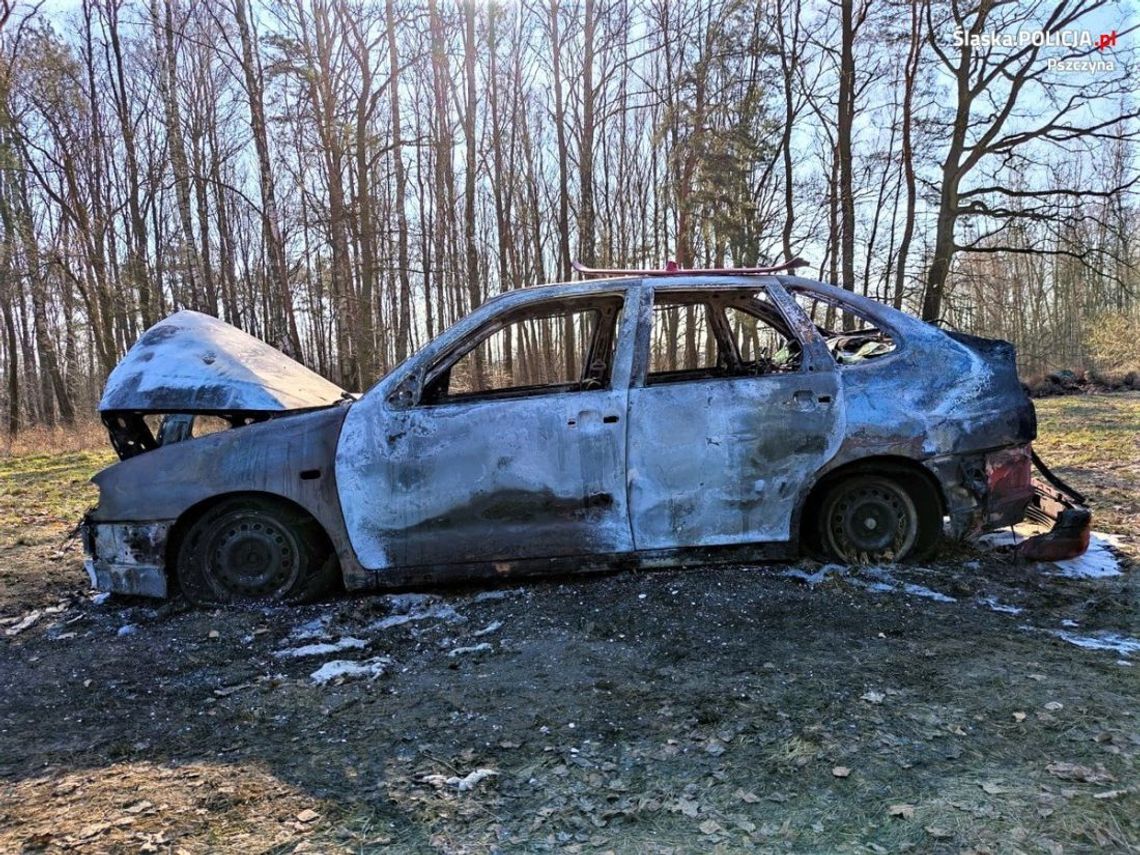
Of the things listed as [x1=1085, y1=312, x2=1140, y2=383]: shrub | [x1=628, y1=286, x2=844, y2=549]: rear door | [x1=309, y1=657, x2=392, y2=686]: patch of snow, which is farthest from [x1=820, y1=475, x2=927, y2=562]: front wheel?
[x1=1085, y1=312, x2=1140, y2=383]: shrub

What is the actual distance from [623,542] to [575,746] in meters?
1.64

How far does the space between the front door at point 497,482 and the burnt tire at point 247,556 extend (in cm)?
40

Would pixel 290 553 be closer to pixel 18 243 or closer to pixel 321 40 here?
pixel 321 40

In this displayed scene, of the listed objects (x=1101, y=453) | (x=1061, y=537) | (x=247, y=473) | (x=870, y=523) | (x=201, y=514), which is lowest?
(x=1101, y=453)

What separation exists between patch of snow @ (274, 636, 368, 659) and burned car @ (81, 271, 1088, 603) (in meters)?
0.50

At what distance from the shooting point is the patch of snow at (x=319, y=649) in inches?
136

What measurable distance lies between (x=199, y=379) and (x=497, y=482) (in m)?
1.91

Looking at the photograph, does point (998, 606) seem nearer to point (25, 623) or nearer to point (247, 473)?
point (247, 473)

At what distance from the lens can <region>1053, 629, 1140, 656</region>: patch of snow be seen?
316cm

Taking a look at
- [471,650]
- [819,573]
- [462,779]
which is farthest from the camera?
[819,573]

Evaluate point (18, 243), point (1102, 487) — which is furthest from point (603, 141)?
point (1102, 487)

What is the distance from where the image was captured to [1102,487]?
6.61m

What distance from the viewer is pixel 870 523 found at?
4199 millimetres

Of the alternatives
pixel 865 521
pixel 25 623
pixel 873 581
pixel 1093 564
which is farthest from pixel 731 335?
pixel 25 623
